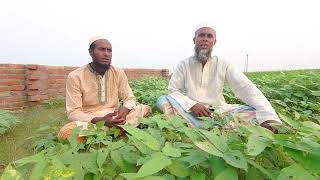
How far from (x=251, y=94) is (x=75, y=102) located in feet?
5.71

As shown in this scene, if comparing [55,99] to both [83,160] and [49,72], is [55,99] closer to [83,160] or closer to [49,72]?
[49,72]

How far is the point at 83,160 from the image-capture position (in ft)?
5.02

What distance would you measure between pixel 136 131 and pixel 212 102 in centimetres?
288

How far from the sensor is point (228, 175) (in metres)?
1.19

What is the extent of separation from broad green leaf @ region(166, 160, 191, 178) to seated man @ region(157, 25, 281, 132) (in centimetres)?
229

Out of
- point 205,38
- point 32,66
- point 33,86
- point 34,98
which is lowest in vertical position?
point 34,98

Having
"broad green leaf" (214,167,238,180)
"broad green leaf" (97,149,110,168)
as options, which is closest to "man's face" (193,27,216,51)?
"broad green leaf" (97,149,110,168)

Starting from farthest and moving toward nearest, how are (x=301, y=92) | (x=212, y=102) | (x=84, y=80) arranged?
1. (x=301, y=92)
2. (x=212, y=102)
3. (x=84, y=80)

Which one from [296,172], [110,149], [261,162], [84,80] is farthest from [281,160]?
[84,80]

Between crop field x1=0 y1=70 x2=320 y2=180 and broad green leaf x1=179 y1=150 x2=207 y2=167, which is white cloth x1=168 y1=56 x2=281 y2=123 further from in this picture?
broad green leaf x1=179 y1=150 x2=207 y2=167

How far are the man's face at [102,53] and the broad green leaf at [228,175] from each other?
2793 millimetres

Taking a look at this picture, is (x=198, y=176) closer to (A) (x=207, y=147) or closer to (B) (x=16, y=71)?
(A) (x=207, y=147)

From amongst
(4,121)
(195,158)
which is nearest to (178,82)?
(4,121)

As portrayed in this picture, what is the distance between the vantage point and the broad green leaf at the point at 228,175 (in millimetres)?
1182
